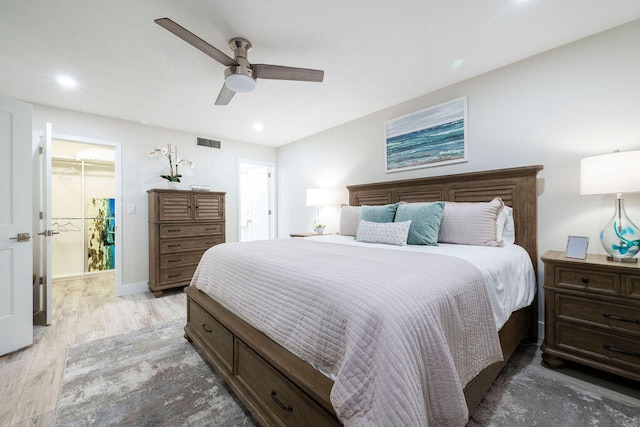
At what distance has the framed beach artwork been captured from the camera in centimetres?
279

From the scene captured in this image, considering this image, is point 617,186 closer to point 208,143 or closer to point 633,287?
point 633,287

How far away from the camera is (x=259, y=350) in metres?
1.30

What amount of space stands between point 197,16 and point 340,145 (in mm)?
2646

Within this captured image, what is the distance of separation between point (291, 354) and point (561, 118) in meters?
2.78

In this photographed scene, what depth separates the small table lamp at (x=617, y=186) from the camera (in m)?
1.64

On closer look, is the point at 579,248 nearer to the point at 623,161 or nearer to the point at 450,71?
the point at 623,161

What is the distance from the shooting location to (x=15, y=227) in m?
2.18

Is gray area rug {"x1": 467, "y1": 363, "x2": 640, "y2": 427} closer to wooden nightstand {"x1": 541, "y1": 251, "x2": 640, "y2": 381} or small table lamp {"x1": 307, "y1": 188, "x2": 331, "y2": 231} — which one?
wooden nightstand {"x1": 541, "y1": 251, "x2": 640, "y2": 381}

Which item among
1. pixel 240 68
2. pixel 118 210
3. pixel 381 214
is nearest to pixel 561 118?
pixel 381 214

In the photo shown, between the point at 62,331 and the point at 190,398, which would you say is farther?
the point at 62,331

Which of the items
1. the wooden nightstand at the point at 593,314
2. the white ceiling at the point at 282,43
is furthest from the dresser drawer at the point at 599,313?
the white ceiling at the point at 282,43

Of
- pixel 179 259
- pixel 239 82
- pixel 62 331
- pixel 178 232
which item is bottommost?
pixel 62 331

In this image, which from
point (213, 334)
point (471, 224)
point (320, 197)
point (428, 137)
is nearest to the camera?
point (213, 334)

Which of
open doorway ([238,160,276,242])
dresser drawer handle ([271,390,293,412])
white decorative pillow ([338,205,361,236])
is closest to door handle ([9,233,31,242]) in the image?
dresser drawer handle ([271,390,293,412])
